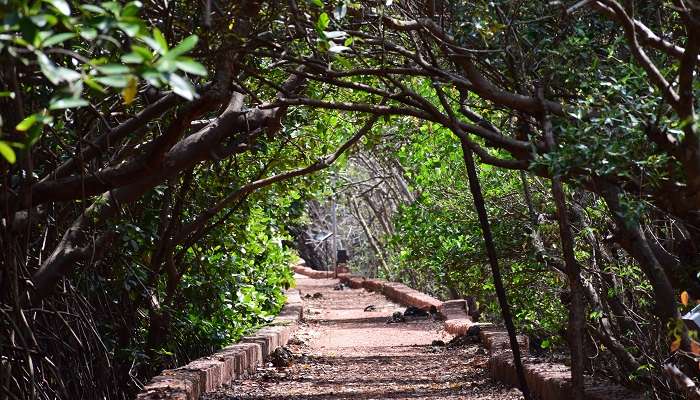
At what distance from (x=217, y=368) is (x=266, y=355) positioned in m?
2.93

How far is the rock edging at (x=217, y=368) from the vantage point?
7359mm

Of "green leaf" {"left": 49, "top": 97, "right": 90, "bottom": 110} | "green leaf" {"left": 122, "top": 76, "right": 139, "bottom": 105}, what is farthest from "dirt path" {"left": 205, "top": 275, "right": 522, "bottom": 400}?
"green leaf" {"left": 49, "top": 97, "right": 90, "bottom": 110}

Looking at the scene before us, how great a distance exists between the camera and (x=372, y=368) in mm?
12039

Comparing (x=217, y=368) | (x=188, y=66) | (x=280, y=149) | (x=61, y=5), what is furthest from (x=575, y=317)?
(x=280, y=149)

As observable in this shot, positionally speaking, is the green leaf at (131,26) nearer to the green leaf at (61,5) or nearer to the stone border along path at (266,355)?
the green leaf at (61,5)

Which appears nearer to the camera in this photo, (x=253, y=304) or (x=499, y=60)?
(x=499, y=60)

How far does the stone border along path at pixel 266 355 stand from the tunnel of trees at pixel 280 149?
350 millimetres

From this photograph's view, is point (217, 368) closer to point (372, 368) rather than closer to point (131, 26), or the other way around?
point (372, 368)

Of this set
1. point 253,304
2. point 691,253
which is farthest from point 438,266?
point 691,253

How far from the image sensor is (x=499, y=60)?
6719 millimetres

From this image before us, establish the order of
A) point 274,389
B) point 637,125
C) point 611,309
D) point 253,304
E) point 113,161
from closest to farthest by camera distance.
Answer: point 637,125 → point 113,161 → point 611,309 → point 274,389 → point 253,304

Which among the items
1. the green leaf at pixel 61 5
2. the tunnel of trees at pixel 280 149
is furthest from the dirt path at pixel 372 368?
the green leaf at pixel 61 5

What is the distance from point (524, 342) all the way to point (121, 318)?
12.3 feet

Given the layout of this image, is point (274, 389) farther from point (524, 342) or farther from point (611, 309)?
point (611, 309)
